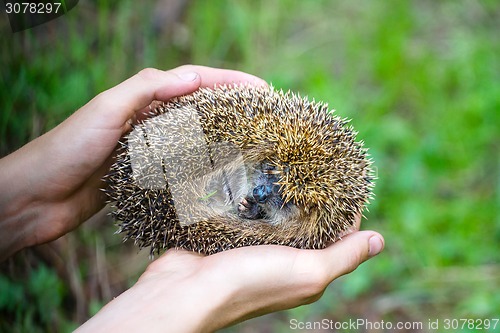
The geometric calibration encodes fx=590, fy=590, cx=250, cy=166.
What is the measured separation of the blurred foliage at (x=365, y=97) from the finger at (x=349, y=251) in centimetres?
101

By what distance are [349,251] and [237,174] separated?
523mm

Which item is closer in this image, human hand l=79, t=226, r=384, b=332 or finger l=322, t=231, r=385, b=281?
human hand l=79, t=226, r=384, b=332

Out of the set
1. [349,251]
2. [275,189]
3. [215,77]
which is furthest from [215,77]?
[349,251]

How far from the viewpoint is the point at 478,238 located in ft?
11.7

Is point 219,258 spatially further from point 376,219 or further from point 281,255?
point 376,219

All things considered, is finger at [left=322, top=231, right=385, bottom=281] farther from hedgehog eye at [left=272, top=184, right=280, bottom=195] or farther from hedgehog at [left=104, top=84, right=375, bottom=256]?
hedgehog eye at [left=272, top=184, right=280, bottom=195]

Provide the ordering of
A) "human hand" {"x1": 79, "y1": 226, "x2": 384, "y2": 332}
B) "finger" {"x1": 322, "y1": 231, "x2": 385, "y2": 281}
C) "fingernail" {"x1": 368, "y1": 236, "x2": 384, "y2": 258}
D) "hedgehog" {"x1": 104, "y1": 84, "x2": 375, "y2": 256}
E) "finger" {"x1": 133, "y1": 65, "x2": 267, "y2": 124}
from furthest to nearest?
"finger" {"x1": 133, "y1": 65, "x2": 267, "y2": 124}, "fingernail" {"x1": 368, "y1": 236, "x2": 384, "y2": 258}, "finger" {"x1": 322, "y1": 231, "x2": 385, "y2": 281}, "hedgehog" {"x1": 104, "y1": 84, "x2": 375, "y2": 256}, "human hand" {"x1": 79, "y1": 226, "x2": 384, "y2": 332}

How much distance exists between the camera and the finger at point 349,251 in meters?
2.21

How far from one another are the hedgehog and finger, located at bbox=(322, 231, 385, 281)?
2.3 inches

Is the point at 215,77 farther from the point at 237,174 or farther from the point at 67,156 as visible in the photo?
the point at 67,156

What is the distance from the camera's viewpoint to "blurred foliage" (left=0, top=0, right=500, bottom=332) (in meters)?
2.20

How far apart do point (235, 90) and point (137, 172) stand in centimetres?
52

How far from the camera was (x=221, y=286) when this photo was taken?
6.54 ft

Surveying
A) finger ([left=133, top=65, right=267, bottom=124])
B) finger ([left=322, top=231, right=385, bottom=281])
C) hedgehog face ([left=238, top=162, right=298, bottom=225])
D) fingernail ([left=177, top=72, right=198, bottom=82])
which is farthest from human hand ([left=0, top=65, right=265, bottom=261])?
finger ([left=322, top=231, right=385, bottom=281])
